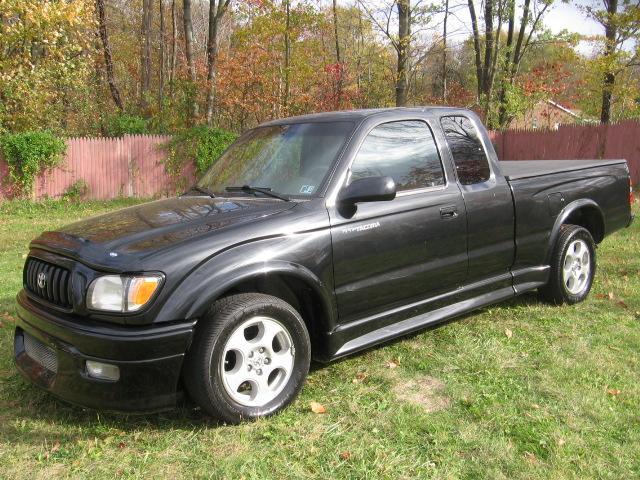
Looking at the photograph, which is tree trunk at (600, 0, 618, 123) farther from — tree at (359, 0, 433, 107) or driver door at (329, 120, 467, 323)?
driver door at (329, 120, 467, 323)

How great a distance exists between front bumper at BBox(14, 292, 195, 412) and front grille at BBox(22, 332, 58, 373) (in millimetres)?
45

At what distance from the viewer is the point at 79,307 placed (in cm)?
295

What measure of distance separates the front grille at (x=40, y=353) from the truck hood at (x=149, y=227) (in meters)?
0.55

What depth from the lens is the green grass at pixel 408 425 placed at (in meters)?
2.82

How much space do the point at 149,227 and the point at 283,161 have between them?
111 cm

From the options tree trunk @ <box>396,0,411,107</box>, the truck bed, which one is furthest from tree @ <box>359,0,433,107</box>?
the truck bed

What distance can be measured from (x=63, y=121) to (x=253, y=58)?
320 inches

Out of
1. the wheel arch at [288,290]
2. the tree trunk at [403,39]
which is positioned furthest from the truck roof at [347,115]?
the tree trunk at [403,39]

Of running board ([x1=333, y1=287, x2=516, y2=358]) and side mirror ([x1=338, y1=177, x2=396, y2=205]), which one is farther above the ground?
side mirror ([x1=338, y1=177, x2=396, y2=205])

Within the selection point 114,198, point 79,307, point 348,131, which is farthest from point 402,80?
point 79,307

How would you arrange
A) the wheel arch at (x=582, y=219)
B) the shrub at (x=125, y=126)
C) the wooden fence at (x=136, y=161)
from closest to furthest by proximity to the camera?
the wheel arch at (x=582, y=219)
the wooden fence at (x=136, y=161)
the shrub at (x=125, y=126)

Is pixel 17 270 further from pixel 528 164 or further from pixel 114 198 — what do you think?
pixel 114 198

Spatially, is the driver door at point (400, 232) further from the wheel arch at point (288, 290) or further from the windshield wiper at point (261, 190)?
the windshield wiper at point (261, 190)

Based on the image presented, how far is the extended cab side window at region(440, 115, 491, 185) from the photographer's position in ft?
14.4
